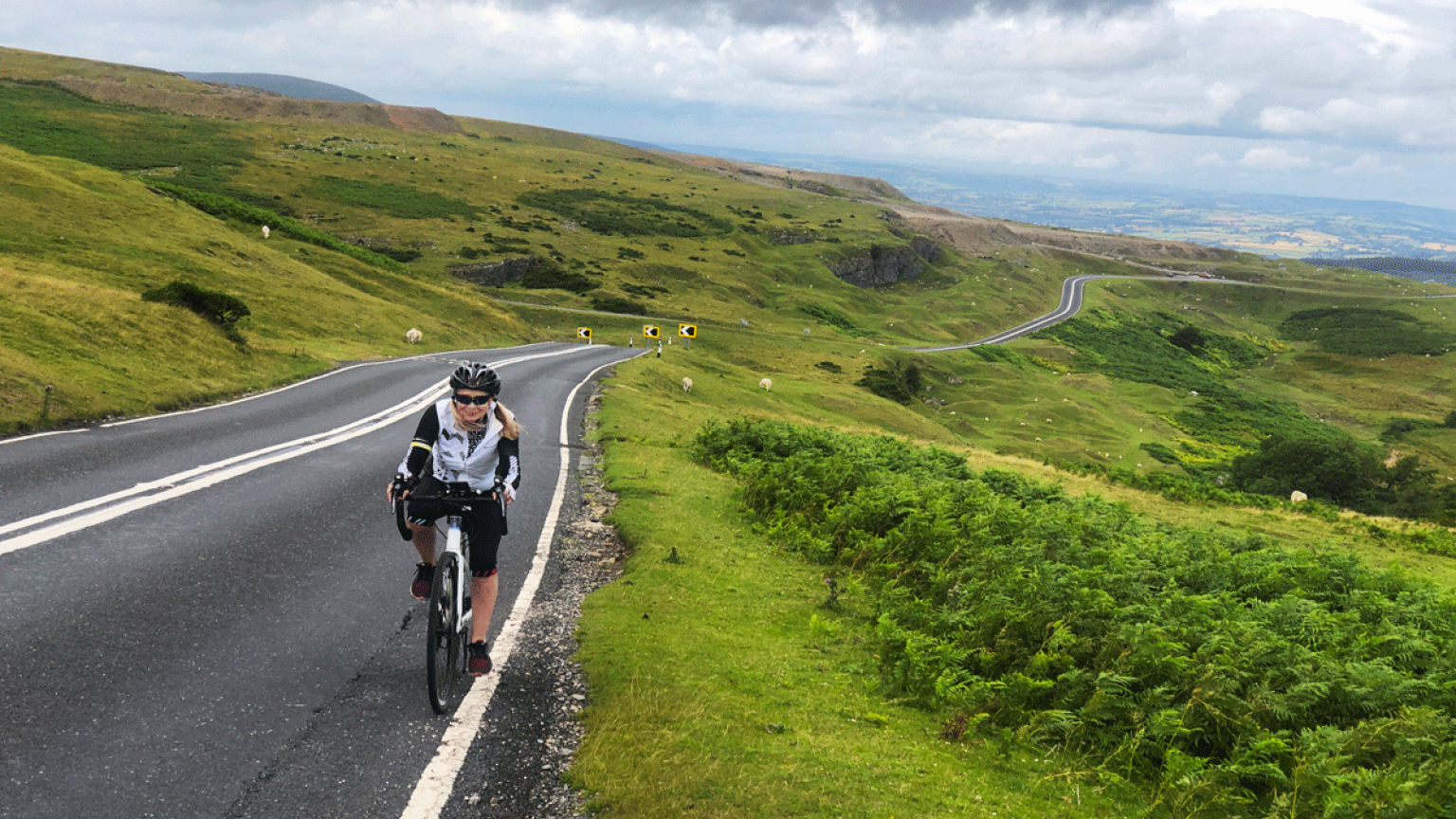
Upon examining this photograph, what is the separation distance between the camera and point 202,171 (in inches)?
3750

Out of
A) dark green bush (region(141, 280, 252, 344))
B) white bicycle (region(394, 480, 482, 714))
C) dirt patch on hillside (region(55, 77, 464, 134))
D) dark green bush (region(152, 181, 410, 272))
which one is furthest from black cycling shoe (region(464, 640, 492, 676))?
dirt patch on hillside (region(55, 77, 464, 134))

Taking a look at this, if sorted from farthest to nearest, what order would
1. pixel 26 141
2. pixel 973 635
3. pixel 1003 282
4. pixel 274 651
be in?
pixel 1003 282 < pixel 26 141 < pixel 973 635 < pixel 274 651

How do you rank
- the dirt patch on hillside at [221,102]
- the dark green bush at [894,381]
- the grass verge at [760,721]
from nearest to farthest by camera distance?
the grass verge at [760,721] → the dark green bush at [894,381] → the dirt patch on hillside at [221,102]

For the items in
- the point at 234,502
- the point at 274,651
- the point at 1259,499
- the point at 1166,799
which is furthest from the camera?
the point at 1259,499

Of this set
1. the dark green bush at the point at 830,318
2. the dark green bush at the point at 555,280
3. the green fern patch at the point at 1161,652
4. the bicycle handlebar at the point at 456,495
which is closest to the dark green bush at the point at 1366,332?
the dark green bush at the point at 830,318

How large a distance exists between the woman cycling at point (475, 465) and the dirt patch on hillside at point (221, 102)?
577ft

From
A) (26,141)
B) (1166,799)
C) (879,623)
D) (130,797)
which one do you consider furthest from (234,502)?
(26,141)

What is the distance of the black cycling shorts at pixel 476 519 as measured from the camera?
22.6 feet

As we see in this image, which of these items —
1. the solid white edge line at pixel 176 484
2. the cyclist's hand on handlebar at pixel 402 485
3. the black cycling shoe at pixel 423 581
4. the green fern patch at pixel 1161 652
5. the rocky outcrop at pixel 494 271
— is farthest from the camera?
the rocky outcrop at pixel 494 271

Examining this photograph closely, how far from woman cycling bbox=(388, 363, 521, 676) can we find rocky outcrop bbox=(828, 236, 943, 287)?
138611 mm

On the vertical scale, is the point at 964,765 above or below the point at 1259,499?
above

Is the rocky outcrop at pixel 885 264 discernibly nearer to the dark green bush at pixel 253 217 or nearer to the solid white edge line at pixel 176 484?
the dark green bush at pixel 253 217

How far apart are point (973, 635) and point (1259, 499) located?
30.2m

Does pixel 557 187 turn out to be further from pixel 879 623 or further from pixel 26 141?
pixel 879 623
